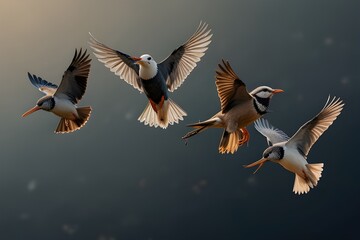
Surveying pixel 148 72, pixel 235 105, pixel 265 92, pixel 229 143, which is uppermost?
pixel 148 72

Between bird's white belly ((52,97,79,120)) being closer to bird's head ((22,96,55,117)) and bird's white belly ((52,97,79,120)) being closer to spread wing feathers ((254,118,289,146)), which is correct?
bird's head ((22,96,55,117))

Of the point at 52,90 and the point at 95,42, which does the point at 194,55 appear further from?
the point at 52,90

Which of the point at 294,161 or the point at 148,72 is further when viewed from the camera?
the point at 148,72

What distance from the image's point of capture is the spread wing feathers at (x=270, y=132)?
8867mm

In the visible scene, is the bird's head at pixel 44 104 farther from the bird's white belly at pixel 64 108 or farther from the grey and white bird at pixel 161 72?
the grey and white bird at pixel 161 72

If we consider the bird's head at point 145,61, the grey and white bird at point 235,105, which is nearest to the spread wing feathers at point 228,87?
the grey and white bird at point 235,105

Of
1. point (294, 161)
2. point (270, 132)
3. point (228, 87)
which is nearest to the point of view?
point (228, 87)

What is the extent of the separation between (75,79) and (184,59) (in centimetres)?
135

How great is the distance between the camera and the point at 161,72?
8688 mm

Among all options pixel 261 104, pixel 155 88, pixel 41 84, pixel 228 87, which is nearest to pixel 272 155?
pixel 261 104

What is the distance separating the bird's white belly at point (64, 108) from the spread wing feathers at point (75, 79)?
77 millimetres

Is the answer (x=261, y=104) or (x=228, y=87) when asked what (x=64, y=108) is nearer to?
(x=228, y=87)

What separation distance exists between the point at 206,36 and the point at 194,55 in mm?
276

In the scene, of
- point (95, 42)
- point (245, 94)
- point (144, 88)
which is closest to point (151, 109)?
point (144, 88)
